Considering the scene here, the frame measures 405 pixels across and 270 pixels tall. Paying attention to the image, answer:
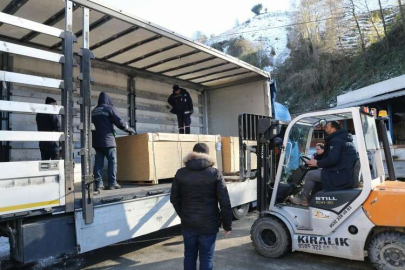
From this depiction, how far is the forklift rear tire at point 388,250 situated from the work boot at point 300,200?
2.87 feet

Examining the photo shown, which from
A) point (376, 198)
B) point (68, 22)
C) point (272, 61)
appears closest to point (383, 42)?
point (272, 61)

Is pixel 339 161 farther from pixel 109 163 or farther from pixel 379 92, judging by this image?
pixel 379 92

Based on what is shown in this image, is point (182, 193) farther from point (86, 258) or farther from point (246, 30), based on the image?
point (246, 30)

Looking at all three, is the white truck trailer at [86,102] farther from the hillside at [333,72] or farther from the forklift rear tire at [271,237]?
the hillside at [333,72]

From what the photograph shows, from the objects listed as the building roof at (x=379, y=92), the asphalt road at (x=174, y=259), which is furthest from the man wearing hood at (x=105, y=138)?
the building roof at (x=379, y=92)

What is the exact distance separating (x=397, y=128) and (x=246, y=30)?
5220 centimetres

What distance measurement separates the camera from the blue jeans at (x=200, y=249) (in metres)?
2.88

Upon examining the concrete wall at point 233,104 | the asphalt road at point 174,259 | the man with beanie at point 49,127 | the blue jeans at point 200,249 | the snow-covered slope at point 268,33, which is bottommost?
the asphalt road at point 174,259

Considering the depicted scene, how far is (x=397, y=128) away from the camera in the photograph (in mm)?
15438

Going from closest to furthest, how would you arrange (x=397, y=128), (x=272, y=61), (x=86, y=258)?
1. (x=86, y=258)
2. (x=397, y=128)
3. (x=272, y=61)

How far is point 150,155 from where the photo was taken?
4758 mm

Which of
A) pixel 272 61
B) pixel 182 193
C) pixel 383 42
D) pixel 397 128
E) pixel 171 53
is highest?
pixel 272 61

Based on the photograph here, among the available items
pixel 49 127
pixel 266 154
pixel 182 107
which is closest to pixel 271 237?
pixel 266 154

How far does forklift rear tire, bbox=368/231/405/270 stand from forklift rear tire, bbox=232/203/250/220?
2.83 m
